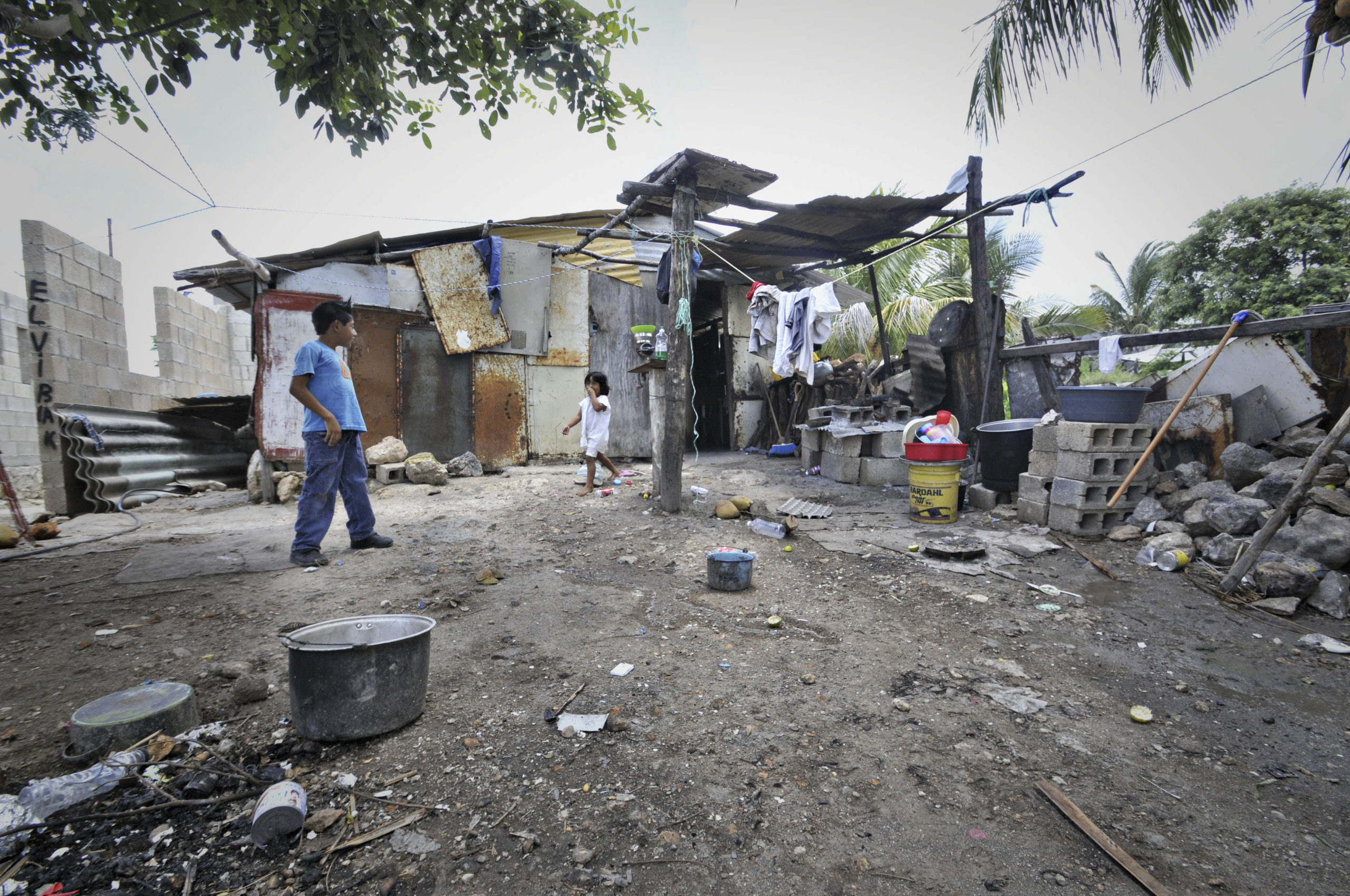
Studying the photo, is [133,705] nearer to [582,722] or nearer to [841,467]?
[582,722]

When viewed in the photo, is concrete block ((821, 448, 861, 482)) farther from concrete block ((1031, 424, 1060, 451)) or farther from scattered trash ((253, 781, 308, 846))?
scattered trash ((253, 781, 308, 846))

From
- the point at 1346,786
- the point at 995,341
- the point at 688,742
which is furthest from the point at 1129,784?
the point at 995,341

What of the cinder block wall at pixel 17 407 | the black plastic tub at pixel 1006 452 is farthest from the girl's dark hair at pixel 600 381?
the cinder block wall at pixel 17 407

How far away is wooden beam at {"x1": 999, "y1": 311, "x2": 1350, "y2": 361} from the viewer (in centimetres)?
444

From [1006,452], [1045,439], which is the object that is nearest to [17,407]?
[1006,452]

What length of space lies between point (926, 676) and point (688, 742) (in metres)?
1.29

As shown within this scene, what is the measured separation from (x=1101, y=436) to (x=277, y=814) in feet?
20.0

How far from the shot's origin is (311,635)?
2199mm

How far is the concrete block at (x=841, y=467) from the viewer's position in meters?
7.52

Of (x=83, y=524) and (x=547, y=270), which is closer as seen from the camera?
(x=83, y=524)

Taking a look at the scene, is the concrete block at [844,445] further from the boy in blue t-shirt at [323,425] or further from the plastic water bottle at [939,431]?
the boy in blue t-shirt at [323,425]

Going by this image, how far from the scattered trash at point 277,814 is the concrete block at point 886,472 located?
6.87 meters

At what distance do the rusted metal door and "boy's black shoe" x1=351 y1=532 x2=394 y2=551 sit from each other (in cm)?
424

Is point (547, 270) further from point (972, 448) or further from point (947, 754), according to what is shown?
point (947, 754)
